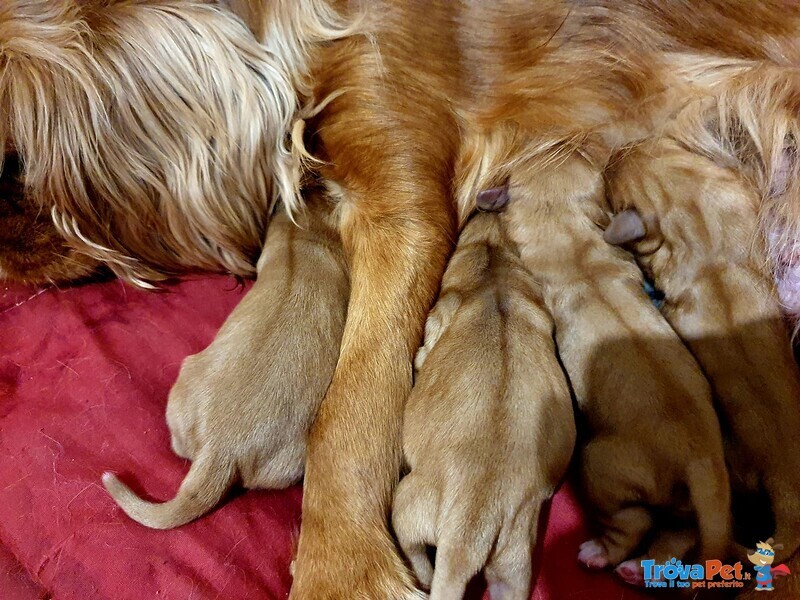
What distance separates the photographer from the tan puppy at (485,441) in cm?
88

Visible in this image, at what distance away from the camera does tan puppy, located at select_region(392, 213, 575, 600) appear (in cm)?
88

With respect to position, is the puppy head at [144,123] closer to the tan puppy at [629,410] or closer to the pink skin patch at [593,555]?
the tan puppy at [629,410]

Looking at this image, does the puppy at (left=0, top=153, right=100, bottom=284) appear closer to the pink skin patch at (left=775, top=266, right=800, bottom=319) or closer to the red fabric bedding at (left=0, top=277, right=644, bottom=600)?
the red fabric bedding at (left=0, top=277, right=644, bottom=600)

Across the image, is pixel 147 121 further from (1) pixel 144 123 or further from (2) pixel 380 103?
(2) pixel 380 103

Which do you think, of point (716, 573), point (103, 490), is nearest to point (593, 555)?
point (716, 573)

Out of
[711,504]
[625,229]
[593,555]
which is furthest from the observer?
[625,229]

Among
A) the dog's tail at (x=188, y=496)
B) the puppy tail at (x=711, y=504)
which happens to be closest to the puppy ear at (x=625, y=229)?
the puppy tail at (x=711, y=504)

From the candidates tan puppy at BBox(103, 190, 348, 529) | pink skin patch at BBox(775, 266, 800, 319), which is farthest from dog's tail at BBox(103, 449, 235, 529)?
pink skin patch at BBox(775, 266, 800, 319)

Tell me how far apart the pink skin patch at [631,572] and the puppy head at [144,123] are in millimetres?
824

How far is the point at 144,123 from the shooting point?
1.22m

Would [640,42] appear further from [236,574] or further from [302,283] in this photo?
[236,574]

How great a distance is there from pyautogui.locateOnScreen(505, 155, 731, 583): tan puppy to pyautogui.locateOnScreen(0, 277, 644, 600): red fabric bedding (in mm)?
115

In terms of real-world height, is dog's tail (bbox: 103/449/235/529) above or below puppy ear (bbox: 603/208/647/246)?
below

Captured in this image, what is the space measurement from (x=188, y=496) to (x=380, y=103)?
69 centimetres
